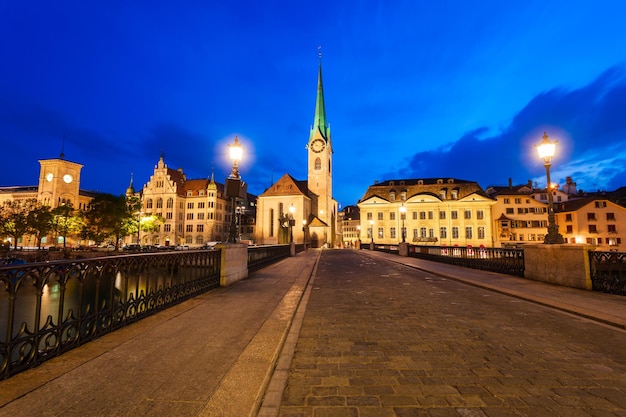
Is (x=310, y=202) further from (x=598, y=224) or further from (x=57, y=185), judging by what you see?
(x=57, y=185)

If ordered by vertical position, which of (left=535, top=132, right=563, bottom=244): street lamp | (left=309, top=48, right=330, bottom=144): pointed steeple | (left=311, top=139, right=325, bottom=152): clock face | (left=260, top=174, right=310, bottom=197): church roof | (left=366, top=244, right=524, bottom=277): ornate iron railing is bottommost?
(left=366, top=244, right=524, bottom=277): ornate iron railing

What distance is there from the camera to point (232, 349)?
434 cm

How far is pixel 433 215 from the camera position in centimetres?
6319

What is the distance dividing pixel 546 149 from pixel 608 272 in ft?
14.8

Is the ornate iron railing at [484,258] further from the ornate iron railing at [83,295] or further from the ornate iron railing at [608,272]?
the ornate iron railing at [83,295]

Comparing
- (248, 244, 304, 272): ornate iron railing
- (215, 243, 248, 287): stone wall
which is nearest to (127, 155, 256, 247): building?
(248, 244, 304, 272): ornate iron railing

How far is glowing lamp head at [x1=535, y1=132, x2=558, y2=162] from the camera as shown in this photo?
11.3 metres

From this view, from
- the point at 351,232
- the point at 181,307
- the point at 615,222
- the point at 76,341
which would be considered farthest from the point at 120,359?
the point at 351,232

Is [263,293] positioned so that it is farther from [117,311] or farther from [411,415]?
[411,415]

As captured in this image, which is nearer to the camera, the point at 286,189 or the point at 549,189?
the point at 549,189

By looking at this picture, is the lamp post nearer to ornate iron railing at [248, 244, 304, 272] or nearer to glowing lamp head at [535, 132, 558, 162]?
ornate iron railing at [248, 244, 304, 272]

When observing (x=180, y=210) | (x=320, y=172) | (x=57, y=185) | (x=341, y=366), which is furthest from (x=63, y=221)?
(x=341, y=366)

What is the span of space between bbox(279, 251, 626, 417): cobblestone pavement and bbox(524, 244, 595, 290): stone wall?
4.21 meters

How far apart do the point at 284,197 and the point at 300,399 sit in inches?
2555
